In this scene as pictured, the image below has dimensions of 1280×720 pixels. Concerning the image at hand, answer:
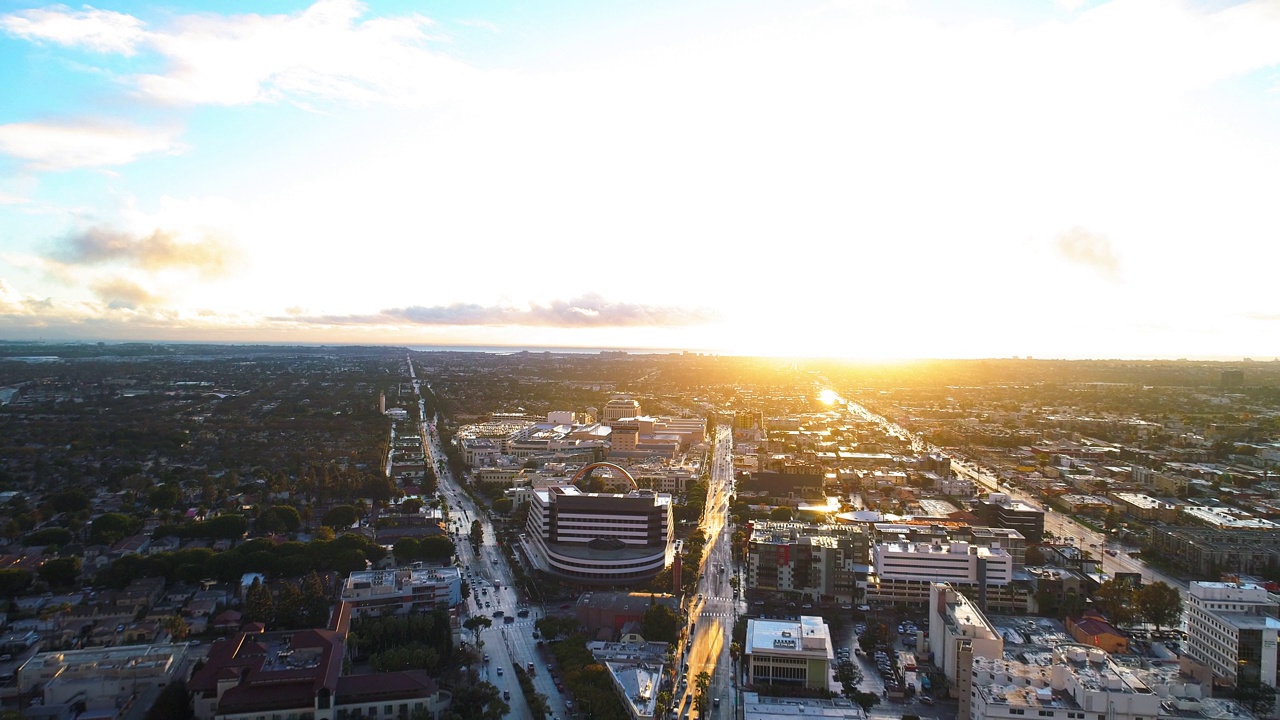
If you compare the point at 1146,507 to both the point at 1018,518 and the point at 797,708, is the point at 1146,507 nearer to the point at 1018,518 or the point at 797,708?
the point at 1018,518

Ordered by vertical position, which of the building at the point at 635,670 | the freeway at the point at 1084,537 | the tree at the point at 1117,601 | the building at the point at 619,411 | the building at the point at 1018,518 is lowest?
the freeway at the point at 1084,537

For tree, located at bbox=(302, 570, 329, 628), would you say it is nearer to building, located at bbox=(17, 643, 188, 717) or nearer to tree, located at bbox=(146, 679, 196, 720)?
building, located at bbox=(17, 643, 188, 717)

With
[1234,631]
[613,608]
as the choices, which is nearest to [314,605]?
[613,608]

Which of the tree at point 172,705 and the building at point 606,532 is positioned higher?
the building at point 606,532

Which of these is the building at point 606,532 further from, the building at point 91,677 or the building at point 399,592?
the building at point 91,677

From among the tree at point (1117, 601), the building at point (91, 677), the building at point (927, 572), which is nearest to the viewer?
the building at point (91, 677)

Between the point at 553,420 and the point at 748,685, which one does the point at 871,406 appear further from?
the point at 748,685

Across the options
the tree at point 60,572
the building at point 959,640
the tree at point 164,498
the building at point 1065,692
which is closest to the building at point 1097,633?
Answer: the building at point 959,640
